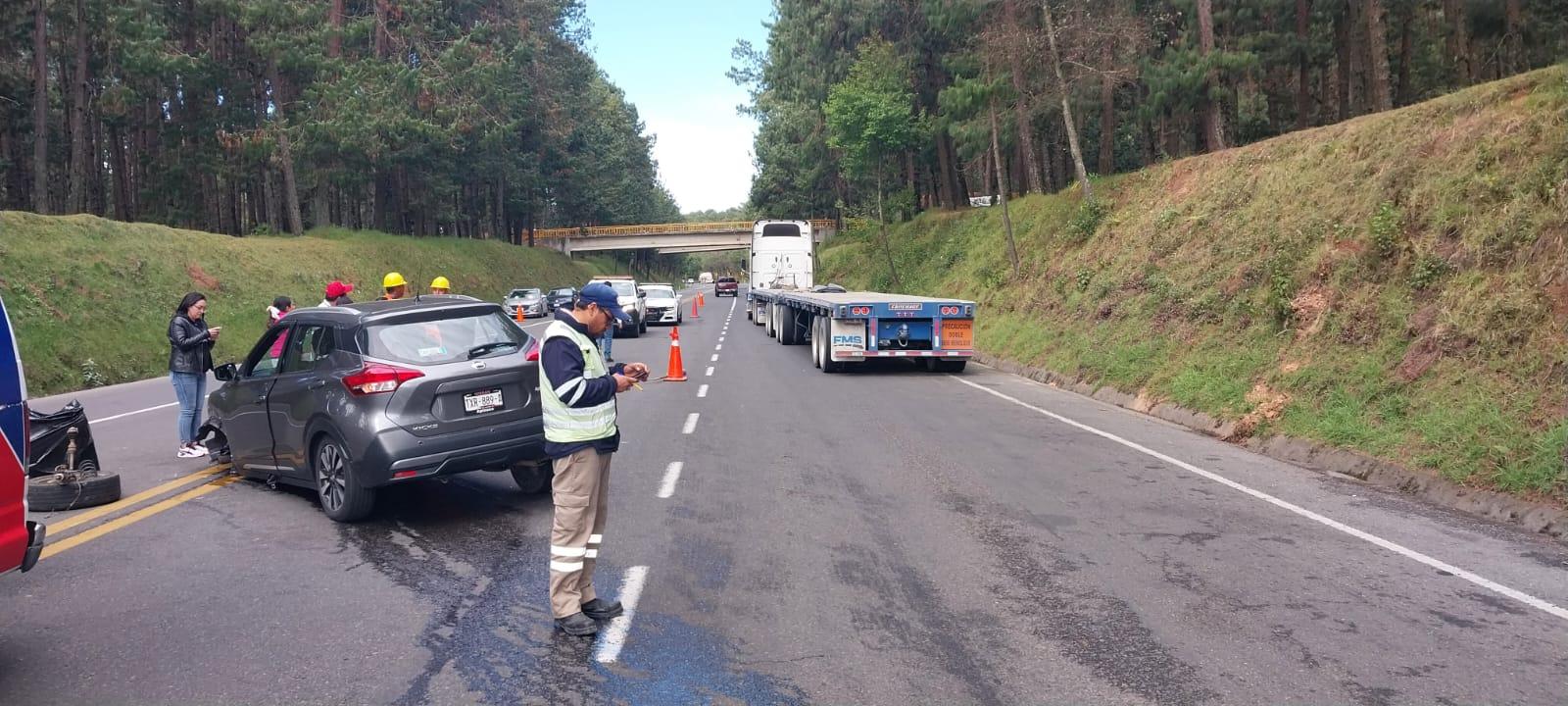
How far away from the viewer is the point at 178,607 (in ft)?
18.8

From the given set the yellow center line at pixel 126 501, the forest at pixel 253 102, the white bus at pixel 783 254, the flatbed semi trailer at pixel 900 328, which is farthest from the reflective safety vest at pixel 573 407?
the forest at pixel 253 102

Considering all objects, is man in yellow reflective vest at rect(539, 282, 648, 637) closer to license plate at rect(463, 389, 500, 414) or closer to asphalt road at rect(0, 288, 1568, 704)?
asphalt road at rect(0, 288, 1568, 704)

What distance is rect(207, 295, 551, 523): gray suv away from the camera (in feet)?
24.1

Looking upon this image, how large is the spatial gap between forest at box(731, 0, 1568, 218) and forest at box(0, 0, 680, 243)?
606 inches

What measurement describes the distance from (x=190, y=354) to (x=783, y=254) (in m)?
25.1

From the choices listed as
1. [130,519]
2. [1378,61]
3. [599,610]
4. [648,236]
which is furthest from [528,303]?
[599,610]

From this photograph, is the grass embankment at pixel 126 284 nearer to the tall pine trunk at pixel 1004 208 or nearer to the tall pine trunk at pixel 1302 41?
the tall pine trunk at pixel 1004 208

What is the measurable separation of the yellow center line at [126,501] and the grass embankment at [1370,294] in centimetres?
1105

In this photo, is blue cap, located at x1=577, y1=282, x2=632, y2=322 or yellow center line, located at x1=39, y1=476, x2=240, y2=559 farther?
yellow center line, located at x1=39, y1=476, x2=240, y2=559

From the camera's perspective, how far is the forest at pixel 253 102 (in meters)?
36.6

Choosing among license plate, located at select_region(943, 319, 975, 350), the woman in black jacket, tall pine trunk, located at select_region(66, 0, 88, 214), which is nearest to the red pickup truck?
the woman in black jacket

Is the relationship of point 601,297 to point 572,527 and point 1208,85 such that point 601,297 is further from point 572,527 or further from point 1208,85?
point 1208,85

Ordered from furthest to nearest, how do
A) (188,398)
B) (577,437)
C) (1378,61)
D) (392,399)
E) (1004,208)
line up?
(1004,208)
(1378,61)
(188,398)
(392,399)
(577,437)

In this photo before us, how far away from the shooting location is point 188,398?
33.4 ft
